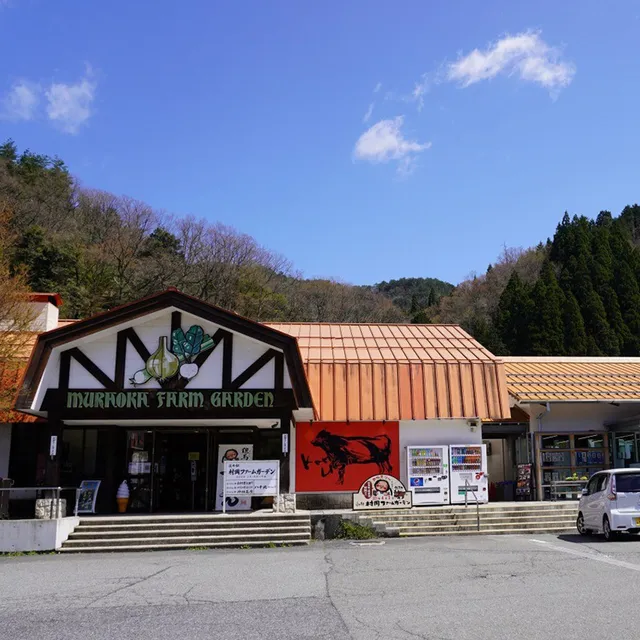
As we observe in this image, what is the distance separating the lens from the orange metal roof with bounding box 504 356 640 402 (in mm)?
21094

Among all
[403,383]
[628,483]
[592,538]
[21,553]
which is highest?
[403,383]

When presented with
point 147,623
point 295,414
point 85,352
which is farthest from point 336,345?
point 147,623

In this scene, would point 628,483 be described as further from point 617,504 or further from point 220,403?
point 220,403

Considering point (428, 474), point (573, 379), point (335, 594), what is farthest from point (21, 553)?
point (573, 379)

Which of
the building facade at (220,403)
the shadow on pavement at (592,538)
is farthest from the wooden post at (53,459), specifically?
the shadow on pavement at (592,538)

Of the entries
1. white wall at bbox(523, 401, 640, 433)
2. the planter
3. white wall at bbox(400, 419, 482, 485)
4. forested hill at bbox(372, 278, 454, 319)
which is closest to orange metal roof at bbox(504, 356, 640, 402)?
white wall at bbox(523, 401, 640, 433)

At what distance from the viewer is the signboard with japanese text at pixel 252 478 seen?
16734 millimetres

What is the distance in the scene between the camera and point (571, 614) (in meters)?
7.41

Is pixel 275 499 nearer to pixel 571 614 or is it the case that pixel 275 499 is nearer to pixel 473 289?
pixel 571 614

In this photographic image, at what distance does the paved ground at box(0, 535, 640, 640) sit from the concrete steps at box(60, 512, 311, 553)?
1295mm

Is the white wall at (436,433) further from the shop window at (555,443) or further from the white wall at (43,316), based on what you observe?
the white wall at (43,316)

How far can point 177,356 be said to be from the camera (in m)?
17.4

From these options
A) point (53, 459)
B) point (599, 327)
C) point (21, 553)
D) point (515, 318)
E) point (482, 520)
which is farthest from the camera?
point (515, 318)

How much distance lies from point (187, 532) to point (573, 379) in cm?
1396
